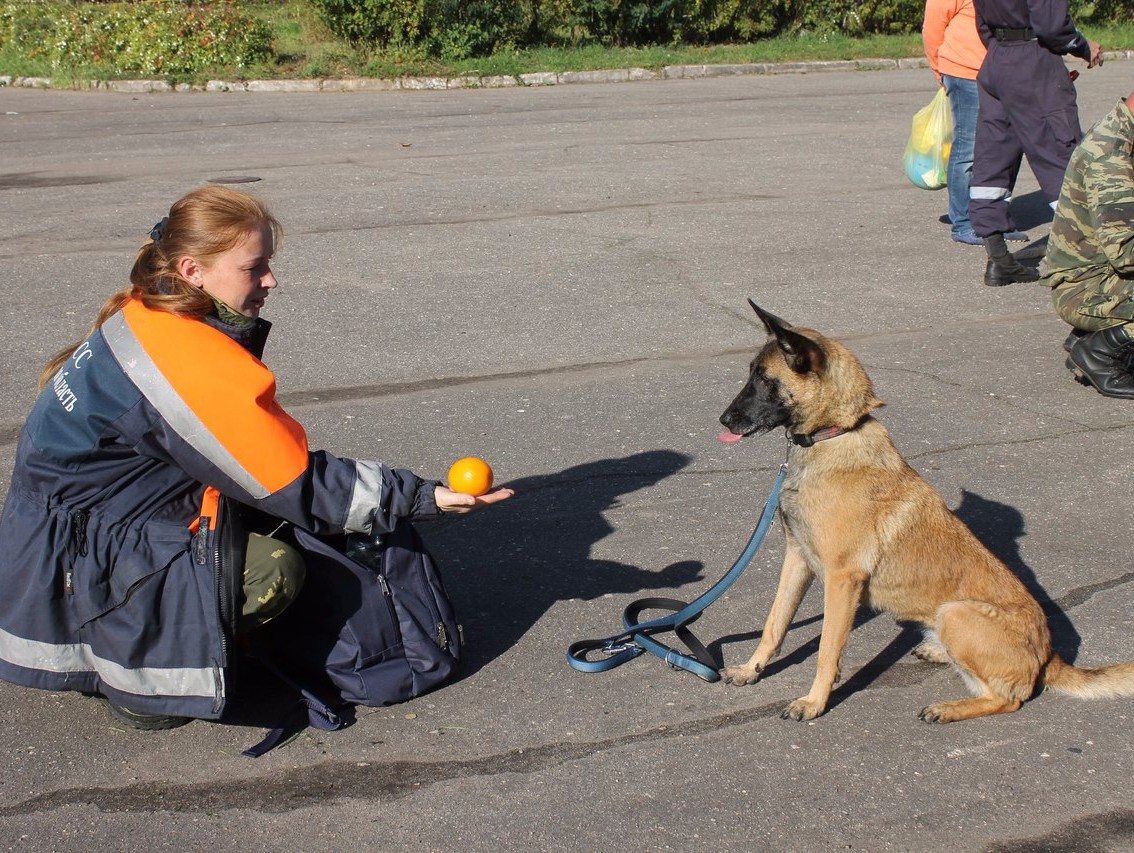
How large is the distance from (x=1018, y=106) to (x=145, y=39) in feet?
42.8

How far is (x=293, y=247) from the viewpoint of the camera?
8680 mm

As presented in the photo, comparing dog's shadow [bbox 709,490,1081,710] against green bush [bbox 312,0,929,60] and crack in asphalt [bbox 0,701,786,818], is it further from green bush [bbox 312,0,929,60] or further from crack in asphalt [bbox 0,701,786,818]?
green bush [bbox 312,0,929,60]

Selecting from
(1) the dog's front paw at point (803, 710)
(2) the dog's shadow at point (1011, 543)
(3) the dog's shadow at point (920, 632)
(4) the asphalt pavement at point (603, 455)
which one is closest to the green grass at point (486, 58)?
(4) the asphalt pavement at point (603, 455)

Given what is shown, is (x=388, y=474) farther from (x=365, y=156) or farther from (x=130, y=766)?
(x=365, y=156)

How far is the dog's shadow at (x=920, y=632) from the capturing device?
4008 millimetres

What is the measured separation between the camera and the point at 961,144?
877 cm

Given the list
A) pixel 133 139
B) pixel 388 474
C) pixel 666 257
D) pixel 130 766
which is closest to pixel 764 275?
pixel 666 257

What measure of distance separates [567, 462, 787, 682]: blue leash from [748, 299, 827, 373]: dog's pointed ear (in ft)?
1.26

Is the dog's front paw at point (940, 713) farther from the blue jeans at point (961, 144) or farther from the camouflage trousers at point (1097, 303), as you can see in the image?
the blue jeans at point (961, 144)

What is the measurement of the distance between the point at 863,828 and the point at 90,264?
6.86 metres

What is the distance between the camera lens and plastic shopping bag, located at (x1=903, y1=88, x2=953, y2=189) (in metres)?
9.02

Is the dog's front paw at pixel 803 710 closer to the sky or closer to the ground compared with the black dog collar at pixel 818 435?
closer to the ground

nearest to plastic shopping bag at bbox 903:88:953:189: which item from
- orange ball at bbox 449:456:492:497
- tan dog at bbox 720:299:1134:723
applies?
tan dog at bbox 720:299:1134:723

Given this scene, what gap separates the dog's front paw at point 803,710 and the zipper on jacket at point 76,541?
7.10 feet
